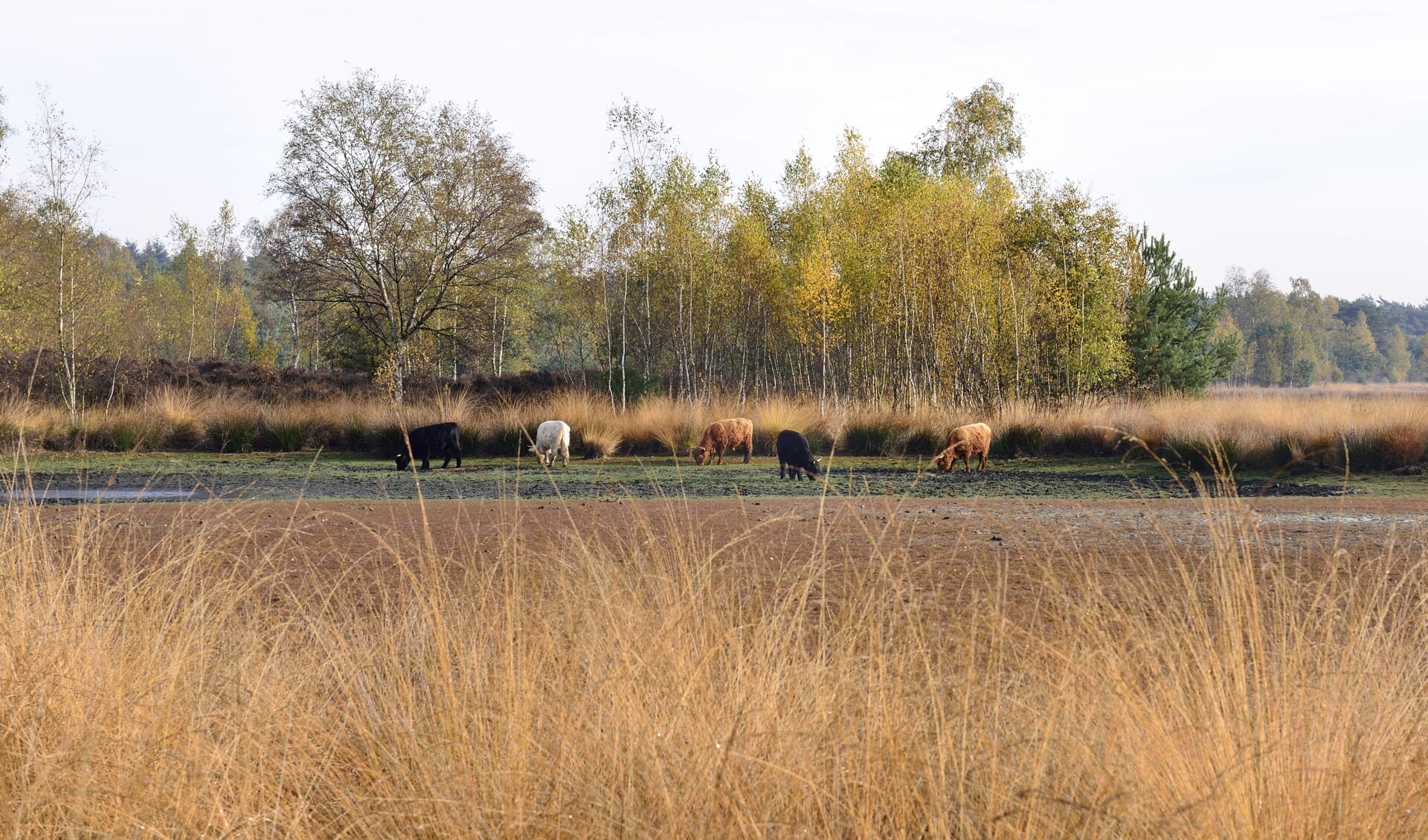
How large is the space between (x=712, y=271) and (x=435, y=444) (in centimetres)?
2220

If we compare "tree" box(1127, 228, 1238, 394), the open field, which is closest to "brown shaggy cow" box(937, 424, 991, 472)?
the open field

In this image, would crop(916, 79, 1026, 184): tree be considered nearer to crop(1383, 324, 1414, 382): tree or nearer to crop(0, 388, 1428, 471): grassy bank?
crop(0, 388, 1428, 471): grassy bank

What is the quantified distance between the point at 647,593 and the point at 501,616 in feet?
2.68

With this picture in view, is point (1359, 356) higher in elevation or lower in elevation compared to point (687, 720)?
higher

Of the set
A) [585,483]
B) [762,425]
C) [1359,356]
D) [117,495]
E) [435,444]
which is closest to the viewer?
[117,495]

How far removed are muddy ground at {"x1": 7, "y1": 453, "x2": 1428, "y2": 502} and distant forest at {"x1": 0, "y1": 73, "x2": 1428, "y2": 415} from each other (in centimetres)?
796

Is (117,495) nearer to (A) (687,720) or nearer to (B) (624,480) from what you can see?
(B) (624,480)

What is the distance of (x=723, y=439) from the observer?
20.0 metres

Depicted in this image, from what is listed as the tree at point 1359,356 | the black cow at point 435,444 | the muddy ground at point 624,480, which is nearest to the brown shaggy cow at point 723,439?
the muddy ground at point 624,480

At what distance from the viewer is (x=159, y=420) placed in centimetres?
2420

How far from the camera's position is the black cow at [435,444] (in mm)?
19734

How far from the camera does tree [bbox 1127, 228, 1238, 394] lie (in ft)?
118

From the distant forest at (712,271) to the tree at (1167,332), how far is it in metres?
0.08

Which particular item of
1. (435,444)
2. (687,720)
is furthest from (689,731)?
(435,444)
